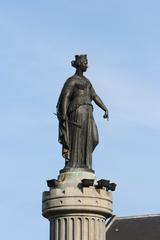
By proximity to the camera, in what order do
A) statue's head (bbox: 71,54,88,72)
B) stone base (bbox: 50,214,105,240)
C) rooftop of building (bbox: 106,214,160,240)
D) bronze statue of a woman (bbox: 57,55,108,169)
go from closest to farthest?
stone base (bbox: 50,214,105,240) < bronze statue of a woman (bbox: 57,55,108,169) < statue's head (bbox: 71,54,88,72) < rooftop of building (bbox: 106,214,160,240)

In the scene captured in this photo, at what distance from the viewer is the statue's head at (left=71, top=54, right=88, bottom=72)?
624 inches

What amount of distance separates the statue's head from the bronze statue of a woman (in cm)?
29

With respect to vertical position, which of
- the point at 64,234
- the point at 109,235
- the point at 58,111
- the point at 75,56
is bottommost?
the point at 64,234

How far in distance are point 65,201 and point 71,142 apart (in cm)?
125

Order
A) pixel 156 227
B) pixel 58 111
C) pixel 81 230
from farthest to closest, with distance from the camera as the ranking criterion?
1. pixel 156 227
2. pixel 58 111
3. pixel 81 230

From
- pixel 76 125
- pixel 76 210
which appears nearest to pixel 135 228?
pixel 76 125

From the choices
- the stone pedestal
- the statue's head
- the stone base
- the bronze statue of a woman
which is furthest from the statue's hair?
the stone base

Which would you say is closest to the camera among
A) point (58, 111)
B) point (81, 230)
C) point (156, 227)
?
point (81, 230)

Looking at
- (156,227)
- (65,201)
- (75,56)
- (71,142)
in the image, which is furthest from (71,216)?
(156,227)

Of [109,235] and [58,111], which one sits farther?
[109,235]

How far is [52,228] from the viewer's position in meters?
14.9

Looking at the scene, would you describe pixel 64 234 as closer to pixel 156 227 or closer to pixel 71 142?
pixel 71 142

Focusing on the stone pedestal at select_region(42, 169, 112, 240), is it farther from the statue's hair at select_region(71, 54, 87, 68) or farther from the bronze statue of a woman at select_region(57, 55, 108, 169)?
the statue's hair at select_region(71, 54, 87, 68)

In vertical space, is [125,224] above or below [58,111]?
above
